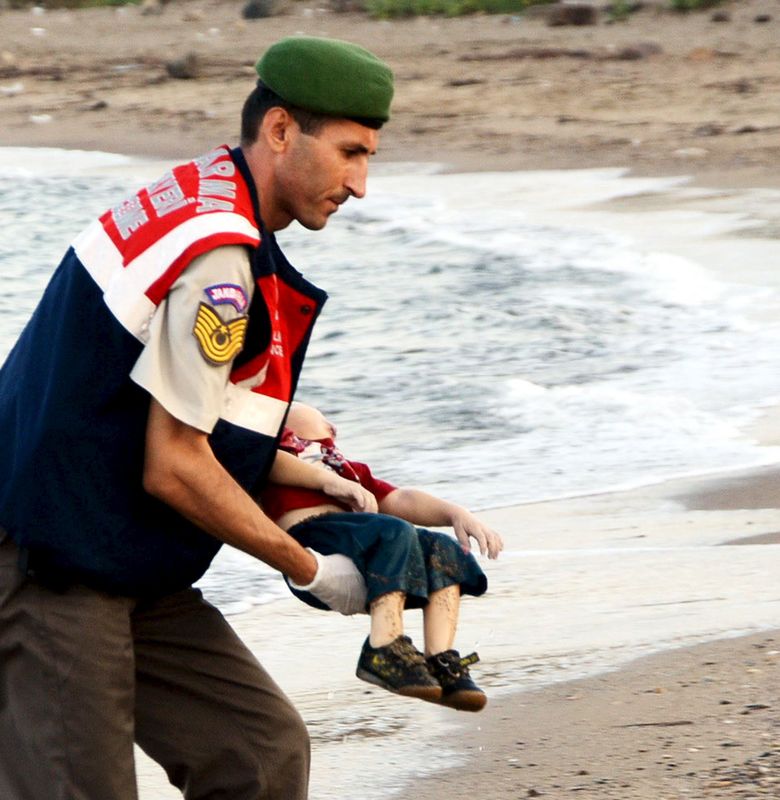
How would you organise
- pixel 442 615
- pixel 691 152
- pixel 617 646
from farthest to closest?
pixel 691 152 < pixel 617 646 < pixel 442 615

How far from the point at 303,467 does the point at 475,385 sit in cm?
593

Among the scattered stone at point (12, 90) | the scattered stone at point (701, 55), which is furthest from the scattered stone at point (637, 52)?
the scattered stone at point (12, 90)

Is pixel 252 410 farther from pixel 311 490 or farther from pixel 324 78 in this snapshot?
pixel 324 78

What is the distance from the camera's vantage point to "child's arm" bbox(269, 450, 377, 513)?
10.1ft

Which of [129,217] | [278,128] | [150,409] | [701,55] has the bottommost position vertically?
[701,55]

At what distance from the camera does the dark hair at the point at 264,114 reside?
278 centimetres

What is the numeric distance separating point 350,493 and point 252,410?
0.37 m

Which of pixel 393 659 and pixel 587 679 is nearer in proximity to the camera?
pixel 393 659

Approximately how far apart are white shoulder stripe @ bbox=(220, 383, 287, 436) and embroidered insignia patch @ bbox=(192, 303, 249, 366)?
0.56 feet

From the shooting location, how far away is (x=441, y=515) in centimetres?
318

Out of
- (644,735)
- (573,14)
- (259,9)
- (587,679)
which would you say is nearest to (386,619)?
(644,735)

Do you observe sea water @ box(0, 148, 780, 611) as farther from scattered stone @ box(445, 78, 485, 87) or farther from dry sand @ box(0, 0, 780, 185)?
scattered stone @ box(445, 78, 485, 87)

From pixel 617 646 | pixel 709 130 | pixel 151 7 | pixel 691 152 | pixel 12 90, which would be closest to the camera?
pixel 617 646

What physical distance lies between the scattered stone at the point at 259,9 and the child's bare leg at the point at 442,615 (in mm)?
21771
